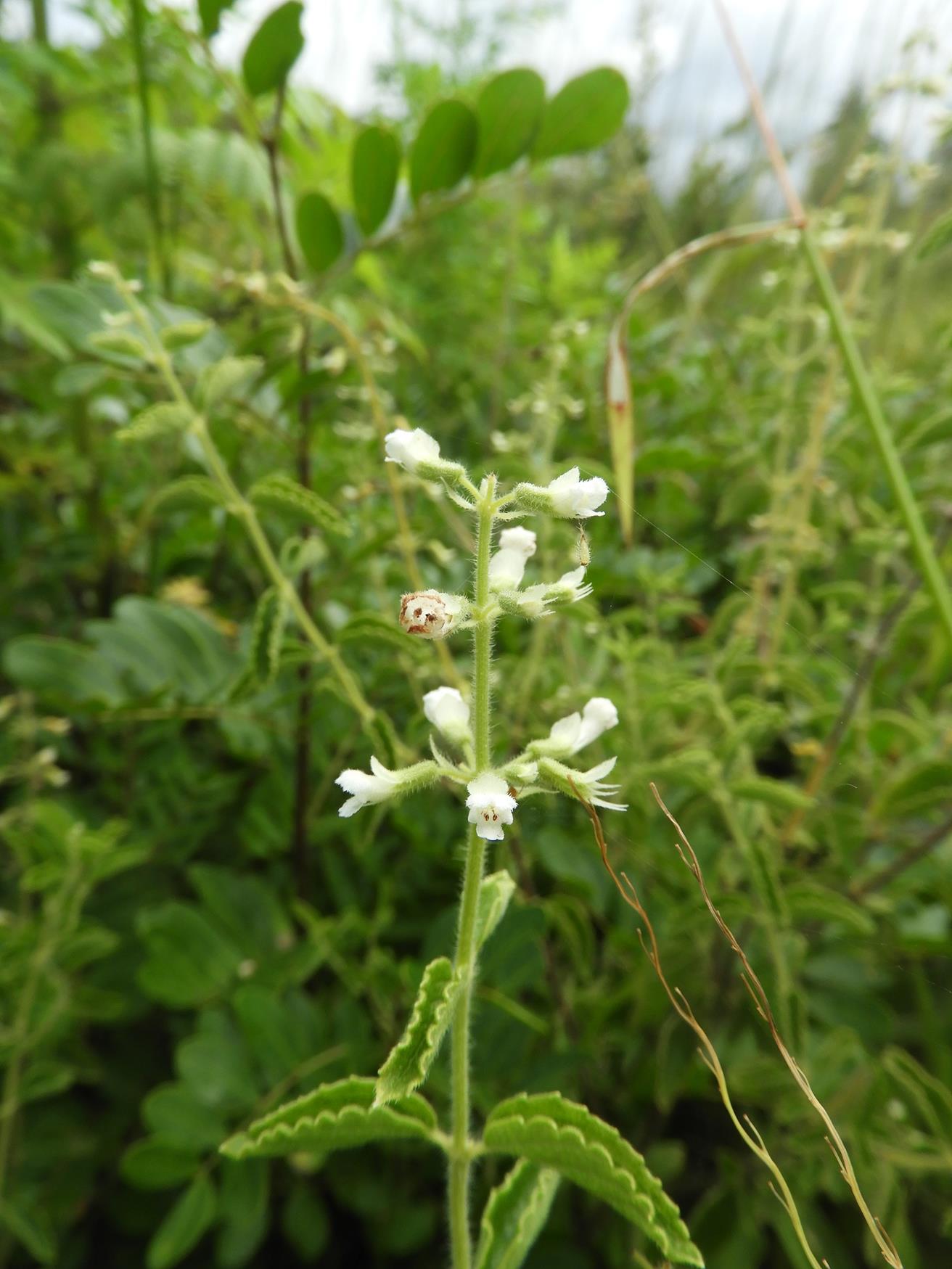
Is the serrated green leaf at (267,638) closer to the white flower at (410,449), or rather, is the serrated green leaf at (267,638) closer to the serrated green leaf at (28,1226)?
the white flower at (410,449)

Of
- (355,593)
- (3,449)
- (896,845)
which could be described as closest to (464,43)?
(3,449)

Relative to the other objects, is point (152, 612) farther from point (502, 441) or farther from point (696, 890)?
point (696, 890)

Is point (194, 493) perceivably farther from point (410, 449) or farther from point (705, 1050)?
point (705, 1050)

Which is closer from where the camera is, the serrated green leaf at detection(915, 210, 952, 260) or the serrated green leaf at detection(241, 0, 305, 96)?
the serrated green leaf at detection(915, 210, 952, 260)

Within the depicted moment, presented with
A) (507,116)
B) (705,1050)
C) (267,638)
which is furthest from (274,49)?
(705,1050)

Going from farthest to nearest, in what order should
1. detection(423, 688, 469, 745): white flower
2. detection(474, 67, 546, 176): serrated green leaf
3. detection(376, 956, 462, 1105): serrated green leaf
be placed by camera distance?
detection(474, 67, 546, 176): serrated green leaf, detection(423, 688, 469, 745): white flower, detection(376, 956, 462, 1105): serrated green leaf

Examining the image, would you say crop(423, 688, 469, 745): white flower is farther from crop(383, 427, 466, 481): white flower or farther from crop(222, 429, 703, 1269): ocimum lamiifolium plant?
crop(383, 427, 466, 481): white flower

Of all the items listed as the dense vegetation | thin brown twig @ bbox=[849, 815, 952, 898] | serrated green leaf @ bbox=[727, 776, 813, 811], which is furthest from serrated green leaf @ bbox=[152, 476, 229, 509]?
thin brown twig @ bbox=[849, 815, 952, 898]
